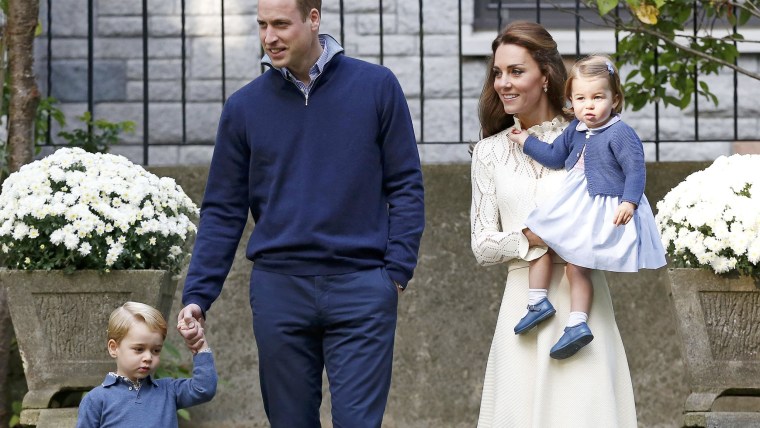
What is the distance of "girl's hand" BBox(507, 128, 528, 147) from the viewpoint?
397 centimetres

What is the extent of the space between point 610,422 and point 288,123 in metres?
1.29

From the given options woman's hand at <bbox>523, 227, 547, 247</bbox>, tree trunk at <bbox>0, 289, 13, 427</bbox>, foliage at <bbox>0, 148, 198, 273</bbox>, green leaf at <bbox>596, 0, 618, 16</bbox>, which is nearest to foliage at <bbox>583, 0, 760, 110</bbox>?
green leaf at <bbox>596, 0, 618, 16</bbox>

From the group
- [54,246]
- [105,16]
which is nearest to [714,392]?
[54,246]

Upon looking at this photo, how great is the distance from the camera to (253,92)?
3.89m

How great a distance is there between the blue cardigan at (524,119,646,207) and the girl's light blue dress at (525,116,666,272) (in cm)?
3

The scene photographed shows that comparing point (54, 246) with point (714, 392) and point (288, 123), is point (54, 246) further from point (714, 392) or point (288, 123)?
point (714, 392)

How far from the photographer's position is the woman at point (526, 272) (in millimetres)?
3812

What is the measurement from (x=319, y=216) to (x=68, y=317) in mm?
1405

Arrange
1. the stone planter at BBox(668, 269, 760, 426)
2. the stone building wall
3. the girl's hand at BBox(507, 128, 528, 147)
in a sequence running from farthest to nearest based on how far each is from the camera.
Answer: the stone building wall < the stone planter at BBox(668, 269, 760, 426) < the girl's hand at BBox(507, 128, 528, 147)

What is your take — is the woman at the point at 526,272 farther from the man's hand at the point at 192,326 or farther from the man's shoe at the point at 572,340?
the man's hand at the point at 192,326

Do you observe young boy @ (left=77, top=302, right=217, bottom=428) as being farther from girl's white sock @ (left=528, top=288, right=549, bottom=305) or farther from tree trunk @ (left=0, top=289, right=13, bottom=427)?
tree trunk @ (left=0, top=289, right=13, bottom=427)

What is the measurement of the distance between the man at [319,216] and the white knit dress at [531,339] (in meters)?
0.25

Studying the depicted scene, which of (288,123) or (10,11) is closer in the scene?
(288,123)

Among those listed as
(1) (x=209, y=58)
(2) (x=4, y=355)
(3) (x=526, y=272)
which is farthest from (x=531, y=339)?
(1) (x=209, y=58)
